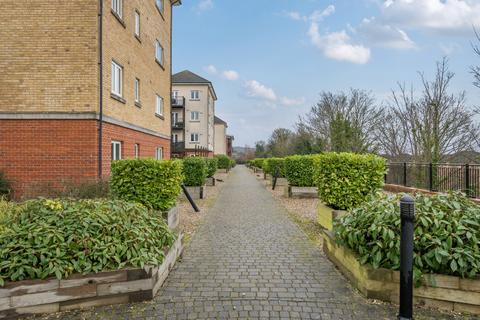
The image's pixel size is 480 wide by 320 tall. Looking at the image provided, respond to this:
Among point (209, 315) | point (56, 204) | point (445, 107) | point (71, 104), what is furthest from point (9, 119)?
point (445, 107)

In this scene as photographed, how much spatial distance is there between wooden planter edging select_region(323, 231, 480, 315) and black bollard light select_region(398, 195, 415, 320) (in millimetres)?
381

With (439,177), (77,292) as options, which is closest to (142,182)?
(77,292)

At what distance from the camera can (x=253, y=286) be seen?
4.26 meters

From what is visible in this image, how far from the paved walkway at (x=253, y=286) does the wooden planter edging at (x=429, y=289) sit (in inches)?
6.6

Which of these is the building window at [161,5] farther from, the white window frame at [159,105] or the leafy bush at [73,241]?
the leafy bush at [73,241]

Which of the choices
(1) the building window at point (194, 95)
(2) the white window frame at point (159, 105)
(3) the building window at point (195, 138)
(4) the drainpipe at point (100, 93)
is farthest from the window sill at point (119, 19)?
(3) the building window at point (195, 138)

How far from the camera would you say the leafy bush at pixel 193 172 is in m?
13.3

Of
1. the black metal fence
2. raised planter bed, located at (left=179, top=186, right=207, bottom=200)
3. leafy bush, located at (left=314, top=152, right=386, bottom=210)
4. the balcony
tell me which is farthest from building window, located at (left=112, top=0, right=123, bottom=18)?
the balcony

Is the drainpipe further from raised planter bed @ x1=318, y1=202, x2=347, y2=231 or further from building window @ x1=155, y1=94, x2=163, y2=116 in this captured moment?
building window @ x1=155, y1=94, x2=163, y2=116

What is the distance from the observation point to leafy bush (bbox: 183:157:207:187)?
43.8 ft

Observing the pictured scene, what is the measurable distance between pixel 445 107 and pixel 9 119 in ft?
65.0

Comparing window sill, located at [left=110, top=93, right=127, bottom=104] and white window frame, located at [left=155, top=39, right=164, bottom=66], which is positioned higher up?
white window frame, located at [left=155, top=39, right=164, bottom=66]

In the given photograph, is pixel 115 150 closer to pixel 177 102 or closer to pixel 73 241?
pixel 73 241

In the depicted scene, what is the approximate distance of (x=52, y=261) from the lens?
354cm
